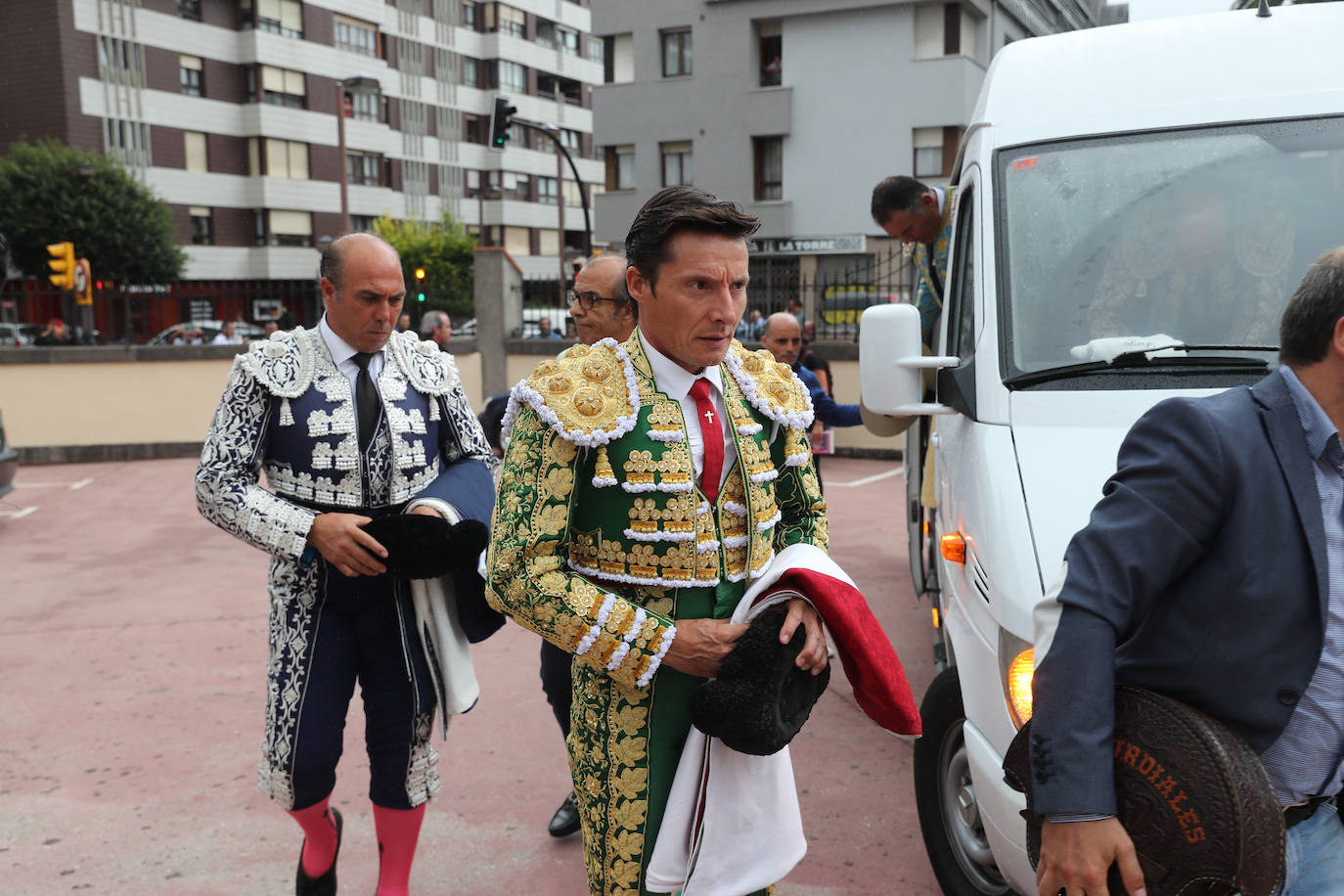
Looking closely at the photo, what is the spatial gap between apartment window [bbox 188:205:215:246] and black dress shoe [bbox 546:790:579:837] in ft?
157

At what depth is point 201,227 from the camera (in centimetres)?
4741

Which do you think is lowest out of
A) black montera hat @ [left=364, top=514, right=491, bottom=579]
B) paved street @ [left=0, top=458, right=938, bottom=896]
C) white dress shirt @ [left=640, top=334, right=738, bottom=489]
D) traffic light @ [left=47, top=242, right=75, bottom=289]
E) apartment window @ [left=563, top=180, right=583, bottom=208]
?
paved street @ [left=0, top=458, right=938, bottom=896]

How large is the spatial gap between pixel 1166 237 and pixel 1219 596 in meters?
2.05

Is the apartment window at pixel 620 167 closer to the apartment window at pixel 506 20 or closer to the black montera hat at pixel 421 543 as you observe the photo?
the apartment window at pixel 506 20

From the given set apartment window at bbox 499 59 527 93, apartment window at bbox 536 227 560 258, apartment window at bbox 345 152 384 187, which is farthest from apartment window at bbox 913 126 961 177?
apartment window at bbox 499 59 527 93

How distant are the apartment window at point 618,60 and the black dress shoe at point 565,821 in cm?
3767

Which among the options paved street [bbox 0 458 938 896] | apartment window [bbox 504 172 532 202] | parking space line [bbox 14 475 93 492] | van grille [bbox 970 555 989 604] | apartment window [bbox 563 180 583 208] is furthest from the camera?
apartment window [bbox 563 180 583 208]

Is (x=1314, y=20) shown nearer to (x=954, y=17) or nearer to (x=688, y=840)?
(x=688, y=840)

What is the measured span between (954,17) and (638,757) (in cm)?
3663

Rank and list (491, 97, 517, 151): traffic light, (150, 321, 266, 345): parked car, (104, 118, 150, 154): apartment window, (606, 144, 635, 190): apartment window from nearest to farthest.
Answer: (491, 97, 517, 151): traffic light
(150, 321, 266, 345): parked car
(606, 144, 635, 190): apartment window
(104, 118, 150, 154): apartment window

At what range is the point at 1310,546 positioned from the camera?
1.75 meters

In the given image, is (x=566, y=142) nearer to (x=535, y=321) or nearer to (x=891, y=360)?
(x=535, y=321)

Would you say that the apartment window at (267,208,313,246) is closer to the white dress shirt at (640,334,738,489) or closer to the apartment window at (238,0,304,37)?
the apartment window at (238,0,304,37)

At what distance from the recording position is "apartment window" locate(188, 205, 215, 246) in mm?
47031
